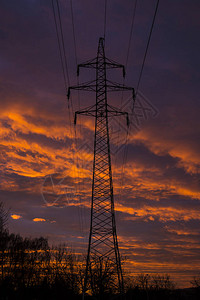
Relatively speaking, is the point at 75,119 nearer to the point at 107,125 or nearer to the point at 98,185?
the point at 107,125

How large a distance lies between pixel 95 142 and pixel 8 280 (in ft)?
115

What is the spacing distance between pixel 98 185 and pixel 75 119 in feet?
24.3

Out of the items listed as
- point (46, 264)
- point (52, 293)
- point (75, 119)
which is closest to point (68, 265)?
point (46, 264)

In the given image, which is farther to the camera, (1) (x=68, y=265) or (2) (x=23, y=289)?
(1) (x=68, y=265)

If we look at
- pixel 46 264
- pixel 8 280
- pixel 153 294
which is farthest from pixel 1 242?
pixel 153 294

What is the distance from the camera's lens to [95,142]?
23.8 metres

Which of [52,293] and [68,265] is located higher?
[68,265]

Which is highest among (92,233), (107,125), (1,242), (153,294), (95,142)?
(107,125)

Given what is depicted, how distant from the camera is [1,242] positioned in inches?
1934

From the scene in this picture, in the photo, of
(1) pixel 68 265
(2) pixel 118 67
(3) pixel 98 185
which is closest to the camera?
(3) pixel 98 185

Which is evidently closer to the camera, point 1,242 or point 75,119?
point 75,119

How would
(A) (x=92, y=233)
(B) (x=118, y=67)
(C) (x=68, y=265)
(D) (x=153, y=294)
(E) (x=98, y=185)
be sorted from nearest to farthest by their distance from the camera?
(A) (x=92, y=233)
(E) (x=98, y=185)
(B) (x=118, y=67)
(D) (x=153, y=294)
(C) (x=68, y=265)

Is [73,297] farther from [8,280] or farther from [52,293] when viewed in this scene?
[8,280]

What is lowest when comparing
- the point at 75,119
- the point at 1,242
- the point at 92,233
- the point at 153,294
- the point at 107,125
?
the point at 153,294
